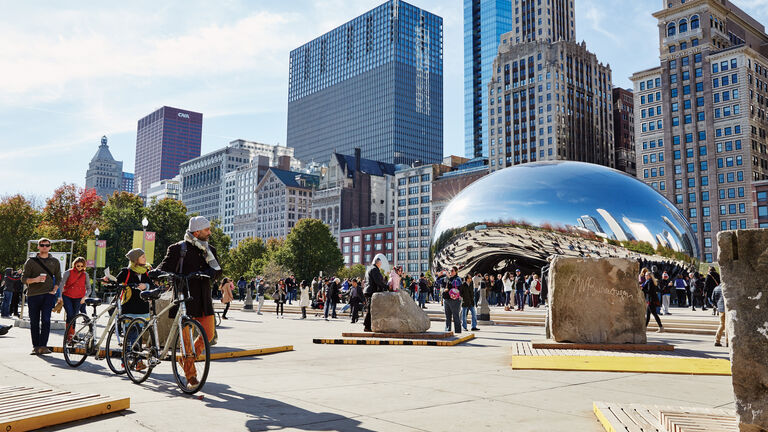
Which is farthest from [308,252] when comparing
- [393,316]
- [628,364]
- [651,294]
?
[628,364]

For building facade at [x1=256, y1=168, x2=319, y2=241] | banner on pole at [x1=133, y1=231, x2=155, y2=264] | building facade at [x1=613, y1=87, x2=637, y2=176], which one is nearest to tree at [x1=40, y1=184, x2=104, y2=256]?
banner on pole at [x1=133, y1=231, x2=155, y2=264]

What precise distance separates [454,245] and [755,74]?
339ft

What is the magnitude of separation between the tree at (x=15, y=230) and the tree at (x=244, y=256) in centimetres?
4028

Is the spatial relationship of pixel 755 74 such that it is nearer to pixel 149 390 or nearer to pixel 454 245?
pixel 454 245

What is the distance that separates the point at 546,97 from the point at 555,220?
10674 cm

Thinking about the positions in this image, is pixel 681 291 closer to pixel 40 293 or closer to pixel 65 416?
pixel 40 293

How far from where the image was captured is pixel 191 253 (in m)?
7.01

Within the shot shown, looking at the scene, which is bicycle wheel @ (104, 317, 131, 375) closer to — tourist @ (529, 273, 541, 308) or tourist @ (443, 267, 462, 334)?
tourist @ (443, 267, 462, 334)

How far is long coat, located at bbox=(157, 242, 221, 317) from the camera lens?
6867 mm

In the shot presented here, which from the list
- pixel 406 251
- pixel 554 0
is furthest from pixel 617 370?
pixel 554 0

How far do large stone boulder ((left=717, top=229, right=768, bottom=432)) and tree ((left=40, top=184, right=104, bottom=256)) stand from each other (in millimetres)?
59727

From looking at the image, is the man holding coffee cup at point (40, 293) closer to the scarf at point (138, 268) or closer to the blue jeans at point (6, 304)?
the scarf at point (138, 268)

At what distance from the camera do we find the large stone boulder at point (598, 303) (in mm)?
11656

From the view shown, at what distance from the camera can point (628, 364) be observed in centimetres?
909
